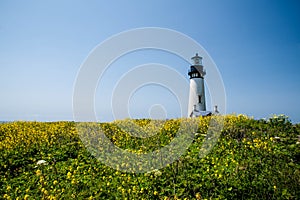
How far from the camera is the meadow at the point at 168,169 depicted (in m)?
5.99

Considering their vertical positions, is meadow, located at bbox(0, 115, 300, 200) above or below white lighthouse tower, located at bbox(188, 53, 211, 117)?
below

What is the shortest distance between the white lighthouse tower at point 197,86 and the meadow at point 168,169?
73.7ft

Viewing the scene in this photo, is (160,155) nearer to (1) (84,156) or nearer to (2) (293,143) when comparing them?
(1) (84,156)

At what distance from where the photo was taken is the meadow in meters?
5.99

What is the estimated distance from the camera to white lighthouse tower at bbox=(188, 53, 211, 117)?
115 feet

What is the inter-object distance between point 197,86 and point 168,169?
29.4 m

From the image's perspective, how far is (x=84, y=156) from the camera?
9.45m

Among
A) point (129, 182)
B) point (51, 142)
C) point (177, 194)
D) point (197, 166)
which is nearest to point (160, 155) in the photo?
point (197, 166)

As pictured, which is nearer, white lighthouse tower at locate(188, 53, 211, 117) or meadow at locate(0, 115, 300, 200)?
meadow at locate(0, 115, 300, 200)

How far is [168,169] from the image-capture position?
Answer: 7.57 metres

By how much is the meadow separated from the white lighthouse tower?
2246cm

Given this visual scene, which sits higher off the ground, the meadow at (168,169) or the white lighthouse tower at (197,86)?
the white lighthouse tower at (197,86)

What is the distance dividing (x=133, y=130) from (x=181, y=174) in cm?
650

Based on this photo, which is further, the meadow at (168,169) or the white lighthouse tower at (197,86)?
the white lighthouse tower at (197,86)
